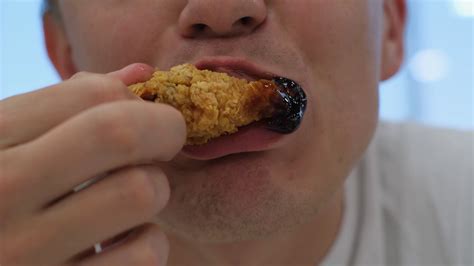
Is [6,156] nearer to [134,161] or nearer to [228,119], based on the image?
[134,161]

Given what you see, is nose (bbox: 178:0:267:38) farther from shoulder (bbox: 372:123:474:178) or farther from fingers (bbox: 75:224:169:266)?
shoulder (bbox: 372:123:474:178)

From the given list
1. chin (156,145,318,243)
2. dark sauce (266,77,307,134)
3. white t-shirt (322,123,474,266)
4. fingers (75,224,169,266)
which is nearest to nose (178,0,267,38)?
dark sauce (266,77,307,134)

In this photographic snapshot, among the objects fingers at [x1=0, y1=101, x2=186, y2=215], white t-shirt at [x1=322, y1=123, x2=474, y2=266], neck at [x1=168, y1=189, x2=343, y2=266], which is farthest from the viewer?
white t-shirt at [x1=322, y1=123, x2=474, y2=266]

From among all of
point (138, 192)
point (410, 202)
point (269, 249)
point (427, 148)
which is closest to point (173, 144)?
point (138, 192)

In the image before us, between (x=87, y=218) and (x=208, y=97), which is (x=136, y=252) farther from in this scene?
(x=208, y=97)

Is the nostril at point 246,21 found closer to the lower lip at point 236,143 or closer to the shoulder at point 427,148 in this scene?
the lower lip at point 236,143

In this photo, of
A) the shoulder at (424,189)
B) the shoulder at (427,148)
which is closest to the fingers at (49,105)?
the shoulder at (424,189)

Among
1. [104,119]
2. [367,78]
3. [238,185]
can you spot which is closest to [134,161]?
[104,119]
